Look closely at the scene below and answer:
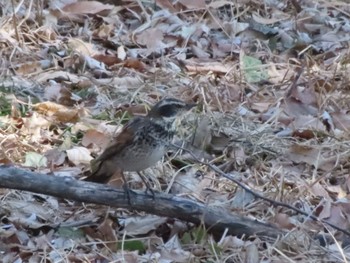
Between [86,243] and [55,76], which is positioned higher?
[86,243]

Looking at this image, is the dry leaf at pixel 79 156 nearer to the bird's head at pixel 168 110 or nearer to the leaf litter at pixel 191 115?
the leaf litter at pixel 191 115

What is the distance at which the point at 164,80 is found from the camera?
8219 millimetres

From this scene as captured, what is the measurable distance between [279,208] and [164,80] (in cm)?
241

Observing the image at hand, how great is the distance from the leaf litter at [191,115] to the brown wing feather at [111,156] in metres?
0.22

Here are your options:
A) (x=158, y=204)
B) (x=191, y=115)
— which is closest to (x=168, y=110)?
(x=158, y=204)

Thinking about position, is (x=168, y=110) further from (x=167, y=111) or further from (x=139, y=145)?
(x=139, y=145)

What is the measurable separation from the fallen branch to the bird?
0.56ft

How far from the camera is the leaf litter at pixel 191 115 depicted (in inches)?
219

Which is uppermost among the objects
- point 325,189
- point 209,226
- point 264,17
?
point 209,226

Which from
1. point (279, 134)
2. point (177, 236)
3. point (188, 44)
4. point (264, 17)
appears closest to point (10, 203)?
point (177, 236)

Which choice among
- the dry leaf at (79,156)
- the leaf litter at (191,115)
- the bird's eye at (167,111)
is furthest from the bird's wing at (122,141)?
the dry leaf at (79,156)

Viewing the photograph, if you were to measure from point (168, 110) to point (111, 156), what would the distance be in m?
0.42

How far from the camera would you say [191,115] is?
743 centimetres

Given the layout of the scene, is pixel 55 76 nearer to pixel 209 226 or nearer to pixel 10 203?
pixel 10 203
